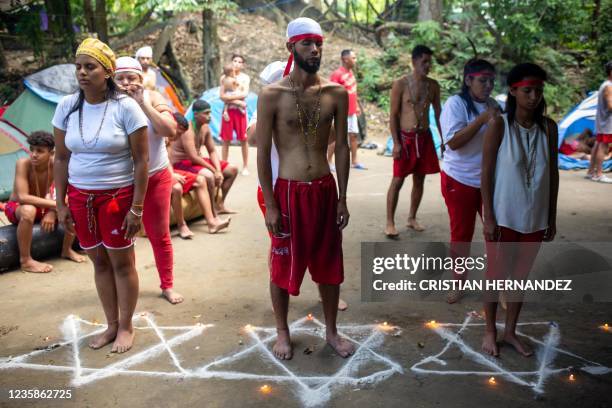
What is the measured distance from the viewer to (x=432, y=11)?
15312 mm

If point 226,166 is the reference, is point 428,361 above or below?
below

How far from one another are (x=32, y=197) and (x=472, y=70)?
153 inches

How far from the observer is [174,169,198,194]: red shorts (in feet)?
20.2

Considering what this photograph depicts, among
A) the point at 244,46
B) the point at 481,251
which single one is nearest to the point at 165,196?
the point at 481,251

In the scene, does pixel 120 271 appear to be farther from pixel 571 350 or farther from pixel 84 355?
pixel 571 350

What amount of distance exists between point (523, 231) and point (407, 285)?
1.50 meters

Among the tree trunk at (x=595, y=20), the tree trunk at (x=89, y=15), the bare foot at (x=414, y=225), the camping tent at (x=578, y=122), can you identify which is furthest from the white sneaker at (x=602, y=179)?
the tree trunk at (x=89, y=15)

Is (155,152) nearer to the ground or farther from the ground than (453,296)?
farther from the ground

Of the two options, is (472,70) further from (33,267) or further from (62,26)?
(62,26)

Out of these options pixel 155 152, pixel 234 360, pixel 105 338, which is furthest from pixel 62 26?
pixel 234 360

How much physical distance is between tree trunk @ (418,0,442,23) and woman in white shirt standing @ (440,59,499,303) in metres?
12.3

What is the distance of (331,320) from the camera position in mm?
3502

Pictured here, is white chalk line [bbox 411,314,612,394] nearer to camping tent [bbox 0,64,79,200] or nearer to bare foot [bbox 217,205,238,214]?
bare foot [bbox 217,205,238,214]

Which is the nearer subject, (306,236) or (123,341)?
(306,236)
